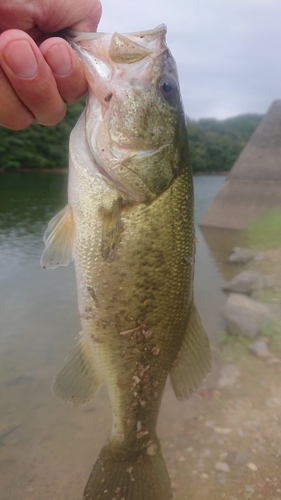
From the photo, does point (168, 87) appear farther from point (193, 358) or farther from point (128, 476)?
point (128, 476)

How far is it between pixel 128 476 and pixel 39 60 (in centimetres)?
201

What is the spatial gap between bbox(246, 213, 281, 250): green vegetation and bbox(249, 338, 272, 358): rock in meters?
5.49

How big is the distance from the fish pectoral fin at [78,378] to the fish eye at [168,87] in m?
1.21

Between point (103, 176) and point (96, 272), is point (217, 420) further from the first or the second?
point (103, 176)

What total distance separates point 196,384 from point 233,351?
298 cm

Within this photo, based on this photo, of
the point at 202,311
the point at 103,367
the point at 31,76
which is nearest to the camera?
the point at 31,76

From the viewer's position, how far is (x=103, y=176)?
1.88 meters

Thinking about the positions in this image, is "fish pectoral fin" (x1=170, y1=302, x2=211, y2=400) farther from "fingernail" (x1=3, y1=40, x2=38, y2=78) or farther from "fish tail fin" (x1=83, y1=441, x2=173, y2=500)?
"fingernail" (x1=3, y1=40, x2=38, y2=78)

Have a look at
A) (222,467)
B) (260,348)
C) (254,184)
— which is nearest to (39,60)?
(222,467)

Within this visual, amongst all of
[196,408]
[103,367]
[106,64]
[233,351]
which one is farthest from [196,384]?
[233,351]

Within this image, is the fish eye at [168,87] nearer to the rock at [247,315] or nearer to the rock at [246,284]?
the rock at [247,315]

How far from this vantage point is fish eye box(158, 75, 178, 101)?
192cm

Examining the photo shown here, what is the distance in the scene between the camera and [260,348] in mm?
4820

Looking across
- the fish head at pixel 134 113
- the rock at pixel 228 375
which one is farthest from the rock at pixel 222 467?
the fish head at pixel 134 113
